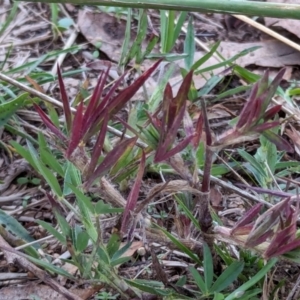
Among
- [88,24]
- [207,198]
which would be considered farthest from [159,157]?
[88,24]

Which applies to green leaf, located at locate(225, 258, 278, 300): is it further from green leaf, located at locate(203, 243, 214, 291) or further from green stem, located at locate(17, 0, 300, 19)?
green stem, located at locate(17, 0, 300, 19)

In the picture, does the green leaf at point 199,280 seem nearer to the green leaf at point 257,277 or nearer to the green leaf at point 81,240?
the green leaf at point 257,277

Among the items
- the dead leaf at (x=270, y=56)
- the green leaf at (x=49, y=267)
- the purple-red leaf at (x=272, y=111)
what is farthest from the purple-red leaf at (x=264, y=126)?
the dead leaf at (x=270, y=56)

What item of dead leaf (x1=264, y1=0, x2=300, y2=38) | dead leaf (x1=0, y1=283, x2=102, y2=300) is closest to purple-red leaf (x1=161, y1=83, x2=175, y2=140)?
dead leaf (x1=0, y1=283, x2=102, y2=300)

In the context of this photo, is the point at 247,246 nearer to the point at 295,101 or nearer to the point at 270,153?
the point at 270,153

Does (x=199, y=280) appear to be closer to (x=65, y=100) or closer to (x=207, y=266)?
(x=207, y=266)

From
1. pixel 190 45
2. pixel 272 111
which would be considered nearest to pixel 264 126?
pixel 272 111

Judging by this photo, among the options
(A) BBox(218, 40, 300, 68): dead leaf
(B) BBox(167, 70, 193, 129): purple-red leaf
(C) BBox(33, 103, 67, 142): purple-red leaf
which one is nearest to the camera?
(B) BBox(167, 70, 193, 129): purple-red leaf

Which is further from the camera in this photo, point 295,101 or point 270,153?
point 295,101
